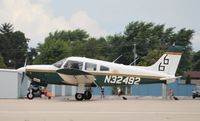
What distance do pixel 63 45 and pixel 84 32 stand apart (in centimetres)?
3216

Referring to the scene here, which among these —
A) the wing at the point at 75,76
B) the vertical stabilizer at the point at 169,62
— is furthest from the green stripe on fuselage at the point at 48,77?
the vertical stabilizer at the point at 169,62

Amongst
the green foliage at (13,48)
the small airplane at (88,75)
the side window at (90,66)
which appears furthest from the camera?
the green foliage at (13,48)

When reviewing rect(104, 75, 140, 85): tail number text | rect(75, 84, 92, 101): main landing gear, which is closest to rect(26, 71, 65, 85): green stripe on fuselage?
rect(75, 84, 92, 101): main landing gear

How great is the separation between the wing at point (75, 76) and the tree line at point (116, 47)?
4110 cm

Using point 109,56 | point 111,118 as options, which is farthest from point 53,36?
point 111,118

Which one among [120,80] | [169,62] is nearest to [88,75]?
[120,80]

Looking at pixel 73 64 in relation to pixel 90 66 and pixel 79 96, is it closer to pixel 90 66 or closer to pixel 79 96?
pixel 90 66

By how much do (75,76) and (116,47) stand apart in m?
61.6

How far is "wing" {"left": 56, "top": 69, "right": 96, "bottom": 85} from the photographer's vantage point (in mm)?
29047

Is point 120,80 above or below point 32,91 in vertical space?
above

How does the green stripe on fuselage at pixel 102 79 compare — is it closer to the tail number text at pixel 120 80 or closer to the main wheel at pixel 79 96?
the tail number text at pixel 120 80

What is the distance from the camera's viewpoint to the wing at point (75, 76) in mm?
29047

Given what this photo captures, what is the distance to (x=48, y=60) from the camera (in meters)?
82.6

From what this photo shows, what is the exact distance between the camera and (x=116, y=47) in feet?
300
